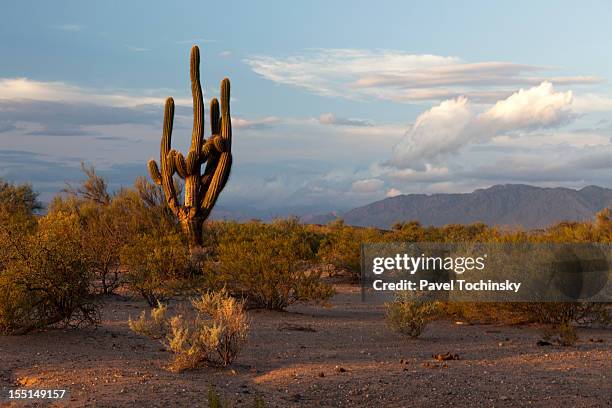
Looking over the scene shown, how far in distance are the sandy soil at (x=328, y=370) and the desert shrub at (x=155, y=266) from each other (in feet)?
10.9

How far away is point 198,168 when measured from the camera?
27.5 meters

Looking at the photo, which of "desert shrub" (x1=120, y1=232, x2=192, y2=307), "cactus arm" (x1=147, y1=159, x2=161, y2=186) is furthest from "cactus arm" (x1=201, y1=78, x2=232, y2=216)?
"desert shrub" (x1=120, y1=232, x2=192, y2=307)

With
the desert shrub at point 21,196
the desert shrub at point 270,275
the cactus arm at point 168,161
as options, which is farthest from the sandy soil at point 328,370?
the desert shrub at point 21,196

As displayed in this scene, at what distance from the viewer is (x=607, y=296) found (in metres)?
16.9

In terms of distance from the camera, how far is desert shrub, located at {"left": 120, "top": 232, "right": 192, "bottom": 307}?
714 inches

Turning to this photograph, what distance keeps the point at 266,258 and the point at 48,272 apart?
5994 mm

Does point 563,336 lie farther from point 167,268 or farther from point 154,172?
point 154,172

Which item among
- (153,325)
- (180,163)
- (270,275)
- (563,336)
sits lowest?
(563,336)

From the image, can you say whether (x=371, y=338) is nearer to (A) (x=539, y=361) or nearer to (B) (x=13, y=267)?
(A) (x=539, y=361)

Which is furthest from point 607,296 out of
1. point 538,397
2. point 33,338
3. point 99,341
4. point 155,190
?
point 155,190

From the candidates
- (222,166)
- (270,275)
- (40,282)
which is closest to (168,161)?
(222,166)

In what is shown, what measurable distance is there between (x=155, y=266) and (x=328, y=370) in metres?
10.5

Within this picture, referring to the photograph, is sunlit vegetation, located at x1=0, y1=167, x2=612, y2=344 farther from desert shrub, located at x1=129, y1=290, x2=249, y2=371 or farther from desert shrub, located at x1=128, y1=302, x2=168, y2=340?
desert shrub, located at x1=129, y1=290, x2=249, y2=371

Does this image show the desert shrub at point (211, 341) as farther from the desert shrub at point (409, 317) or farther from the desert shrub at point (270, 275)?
the desert shrub at point (270, 275)
